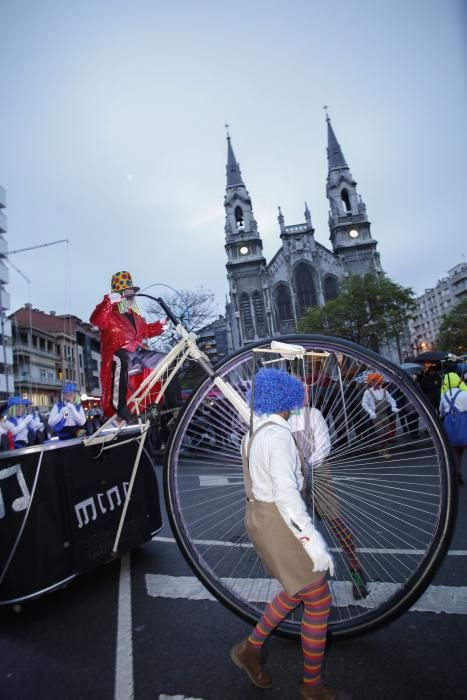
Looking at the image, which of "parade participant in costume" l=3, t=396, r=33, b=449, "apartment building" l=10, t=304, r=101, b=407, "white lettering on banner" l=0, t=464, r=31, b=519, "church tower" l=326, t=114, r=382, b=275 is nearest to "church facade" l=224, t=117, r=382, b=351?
"church tower" l=326, t=114, r=382, b=275

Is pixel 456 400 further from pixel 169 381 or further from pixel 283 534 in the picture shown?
pixel 283 534

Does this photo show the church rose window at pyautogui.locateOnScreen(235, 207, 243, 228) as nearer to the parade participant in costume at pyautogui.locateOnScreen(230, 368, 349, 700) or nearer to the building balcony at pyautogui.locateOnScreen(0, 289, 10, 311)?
the building balcony at pyautogui.locateOnScreen(0, 289, 10, 311)

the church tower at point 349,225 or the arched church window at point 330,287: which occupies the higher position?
the church tower at point 349,225

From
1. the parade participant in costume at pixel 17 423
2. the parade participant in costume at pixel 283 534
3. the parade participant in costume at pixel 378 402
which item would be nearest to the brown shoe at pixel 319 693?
the parade participant in costume at pixel 283 534

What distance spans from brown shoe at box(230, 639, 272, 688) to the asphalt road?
0.05 meters

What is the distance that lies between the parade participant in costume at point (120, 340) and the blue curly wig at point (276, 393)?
1.20 m

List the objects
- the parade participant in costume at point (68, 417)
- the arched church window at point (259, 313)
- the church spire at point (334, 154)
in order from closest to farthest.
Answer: the parade participant in costume at point (68, 417) → the arched church window at point (259, 313) → the church spire at point (334, 154)

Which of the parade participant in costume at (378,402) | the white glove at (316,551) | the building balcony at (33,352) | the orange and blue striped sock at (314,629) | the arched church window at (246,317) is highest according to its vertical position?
the arched church window at (246,317)

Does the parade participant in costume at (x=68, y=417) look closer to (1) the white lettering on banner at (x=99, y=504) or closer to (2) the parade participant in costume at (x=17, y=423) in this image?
(2) the parade participant in costume at (x=17, y=423)

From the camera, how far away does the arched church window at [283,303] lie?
64688mm

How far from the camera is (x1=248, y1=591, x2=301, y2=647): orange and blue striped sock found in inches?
84.3

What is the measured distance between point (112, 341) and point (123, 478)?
4.27 feet

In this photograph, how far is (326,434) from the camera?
2.71 metres

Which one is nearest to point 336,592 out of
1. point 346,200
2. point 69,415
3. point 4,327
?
point 69,415
